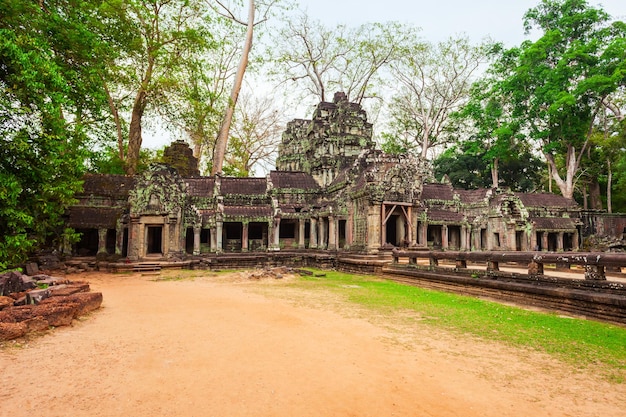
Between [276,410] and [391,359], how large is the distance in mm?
2190

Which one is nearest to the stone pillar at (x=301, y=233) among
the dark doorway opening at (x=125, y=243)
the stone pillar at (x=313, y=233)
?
the stone pillar at (x=313, y=233)

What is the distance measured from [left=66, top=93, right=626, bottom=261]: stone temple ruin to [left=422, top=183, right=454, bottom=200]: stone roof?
0.26 ft

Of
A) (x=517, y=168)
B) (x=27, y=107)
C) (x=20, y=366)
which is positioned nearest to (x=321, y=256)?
(x=27, y=107)

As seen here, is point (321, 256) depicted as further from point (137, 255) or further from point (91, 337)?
point (91, 337)

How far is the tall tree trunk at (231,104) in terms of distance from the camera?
26.8 m

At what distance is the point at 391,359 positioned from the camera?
5262mm

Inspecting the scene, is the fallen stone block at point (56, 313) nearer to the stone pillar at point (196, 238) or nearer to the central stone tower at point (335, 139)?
the stone pillar at point (196, 238)

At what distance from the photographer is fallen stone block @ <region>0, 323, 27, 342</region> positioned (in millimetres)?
5703

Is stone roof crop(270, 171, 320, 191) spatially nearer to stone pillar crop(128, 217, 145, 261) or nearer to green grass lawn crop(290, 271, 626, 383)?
stone pillar crop(128, 217, 145, 261)

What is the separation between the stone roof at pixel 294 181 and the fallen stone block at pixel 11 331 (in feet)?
60.3

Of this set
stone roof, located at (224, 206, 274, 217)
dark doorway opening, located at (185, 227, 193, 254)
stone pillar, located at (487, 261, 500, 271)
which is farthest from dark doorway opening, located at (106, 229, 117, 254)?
stone pillar, located at (487, 261, 500, 271)

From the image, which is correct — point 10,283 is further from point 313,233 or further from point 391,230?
point 391,230

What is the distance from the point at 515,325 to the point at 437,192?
1985 centimetres

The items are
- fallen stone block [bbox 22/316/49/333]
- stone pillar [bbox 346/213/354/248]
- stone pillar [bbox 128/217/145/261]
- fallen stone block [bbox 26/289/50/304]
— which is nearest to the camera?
fallen stone block [bbox 22/316/49/333]
